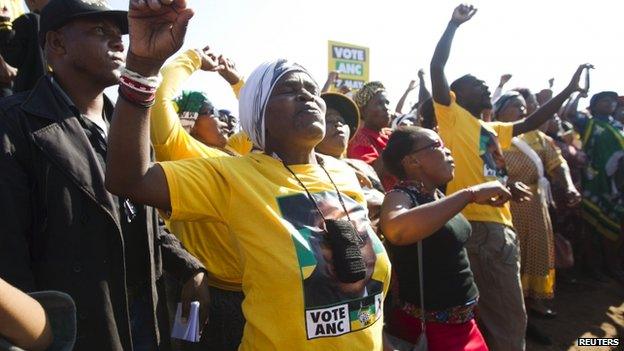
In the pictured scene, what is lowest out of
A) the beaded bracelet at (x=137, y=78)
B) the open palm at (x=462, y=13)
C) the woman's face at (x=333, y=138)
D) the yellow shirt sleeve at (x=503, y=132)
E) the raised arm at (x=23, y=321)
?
the yellow shirt sleeve at (x=503, y=132)

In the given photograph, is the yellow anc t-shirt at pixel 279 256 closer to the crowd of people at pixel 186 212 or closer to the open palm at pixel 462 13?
the crowd of people at pixel 186 212

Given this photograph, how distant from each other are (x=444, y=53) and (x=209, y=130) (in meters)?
1.85

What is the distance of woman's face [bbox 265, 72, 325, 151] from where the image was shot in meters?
1.77

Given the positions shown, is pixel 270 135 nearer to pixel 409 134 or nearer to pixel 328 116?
pixel 409 134

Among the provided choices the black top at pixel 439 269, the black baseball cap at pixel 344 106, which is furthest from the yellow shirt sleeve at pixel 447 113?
the black top at pixel 439 269

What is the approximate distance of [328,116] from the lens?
319 centimetres

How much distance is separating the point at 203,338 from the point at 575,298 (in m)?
5.39

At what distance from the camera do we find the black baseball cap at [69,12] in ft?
5.74

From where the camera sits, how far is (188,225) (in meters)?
2.45

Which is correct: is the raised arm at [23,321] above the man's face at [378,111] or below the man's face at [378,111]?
above

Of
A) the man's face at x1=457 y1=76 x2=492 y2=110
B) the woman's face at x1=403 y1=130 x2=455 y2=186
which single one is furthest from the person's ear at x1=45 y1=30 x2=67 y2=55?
the man's face at x1=457 y1=76 x2=492 y2=110

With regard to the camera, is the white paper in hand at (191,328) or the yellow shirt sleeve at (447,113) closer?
the white paper in hand at (191,328)

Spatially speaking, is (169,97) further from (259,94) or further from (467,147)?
(467,147)

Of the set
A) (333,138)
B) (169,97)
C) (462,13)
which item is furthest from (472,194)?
(462,13)
